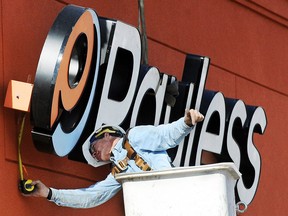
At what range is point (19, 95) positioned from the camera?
25.8 feet

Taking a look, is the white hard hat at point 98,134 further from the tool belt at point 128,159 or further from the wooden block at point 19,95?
the wooden block at point 19,95

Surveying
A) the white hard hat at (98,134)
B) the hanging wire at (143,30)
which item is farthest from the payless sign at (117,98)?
the hanging wire at (143,30)

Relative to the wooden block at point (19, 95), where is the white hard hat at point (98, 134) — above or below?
below

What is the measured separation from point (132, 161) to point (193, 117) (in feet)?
2.12

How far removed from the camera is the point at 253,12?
36.0ft

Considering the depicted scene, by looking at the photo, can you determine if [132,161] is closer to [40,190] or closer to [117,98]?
[40,190]

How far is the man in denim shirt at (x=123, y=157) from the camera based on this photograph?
788cm

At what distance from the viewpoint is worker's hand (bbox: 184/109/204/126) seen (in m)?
7.48

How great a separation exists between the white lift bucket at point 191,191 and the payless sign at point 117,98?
3.25ft

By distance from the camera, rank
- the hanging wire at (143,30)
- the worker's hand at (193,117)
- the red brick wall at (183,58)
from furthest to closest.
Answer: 1. the hanging wire at (143,30)
2. the red brick wall at (183,58)
3. the worker's hand at (193,117)

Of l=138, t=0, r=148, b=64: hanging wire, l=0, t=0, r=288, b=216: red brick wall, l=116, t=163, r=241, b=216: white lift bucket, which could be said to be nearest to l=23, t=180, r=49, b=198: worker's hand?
l=0, t=0, r=288, b=216: red brick wall

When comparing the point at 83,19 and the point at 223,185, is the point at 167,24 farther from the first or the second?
the point at 223,185

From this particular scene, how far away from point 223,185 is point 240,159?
9.84 feet

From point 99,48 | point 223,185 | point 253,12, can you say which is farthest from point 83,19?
point 253,12
